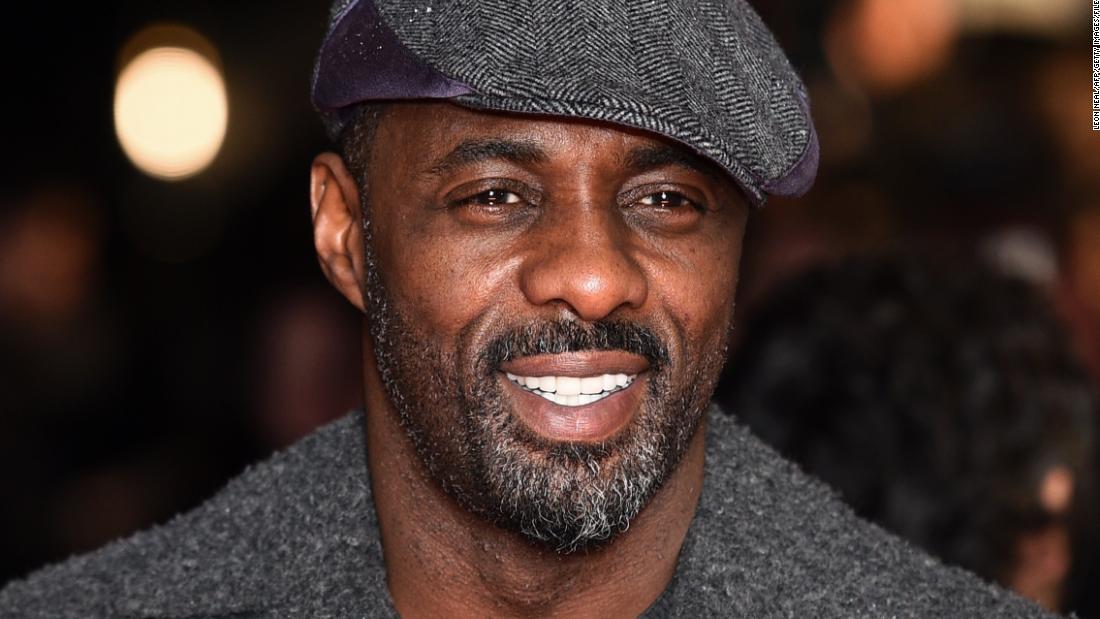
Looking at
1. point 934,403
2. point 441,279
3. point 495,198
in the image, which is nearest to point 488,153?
point 495,198

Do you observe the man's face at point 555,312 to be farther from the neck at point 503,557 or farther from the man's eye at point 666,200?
the neck at point 503,557

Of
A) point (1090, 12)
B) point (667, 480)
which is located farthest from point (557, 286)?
point (1090, 12)

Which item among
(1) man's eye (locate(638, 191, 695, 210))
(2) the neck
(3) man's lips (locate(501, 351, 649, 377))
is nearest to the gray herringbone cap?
(1) man's eye (locate(638, 191, 695, 210))

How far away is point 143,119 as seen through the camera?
8.65 metres

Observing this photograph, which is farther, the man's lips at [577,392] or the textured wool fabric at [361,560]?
the textured wool fabric at [361,560]

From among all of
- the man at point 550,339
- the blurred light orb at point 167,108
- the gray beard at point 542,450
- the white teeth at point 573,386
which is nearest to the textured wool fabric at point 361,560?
the man at point 550,339

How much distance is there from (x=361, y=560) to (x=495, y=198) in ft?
2.40

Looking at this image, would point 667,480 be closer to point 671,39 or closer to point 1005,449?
point 671,39

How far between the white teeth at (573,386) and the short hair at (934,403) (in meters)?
1.24

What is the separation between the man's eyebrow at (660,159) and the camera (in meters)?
2.66

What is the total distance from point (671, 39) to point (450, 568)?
0.96 meters

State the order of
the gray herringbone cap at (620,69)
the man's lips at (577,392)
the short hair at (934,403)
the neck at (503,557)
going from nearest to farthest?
the gray herringbone cap at (620,69)
the man's lips at (577,392)
the neck at (503,557)
the short hair at (934,403)

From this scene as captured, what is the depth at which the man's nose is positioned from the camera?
2.56m

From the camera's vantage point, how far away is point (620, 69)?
2547 millimetres
